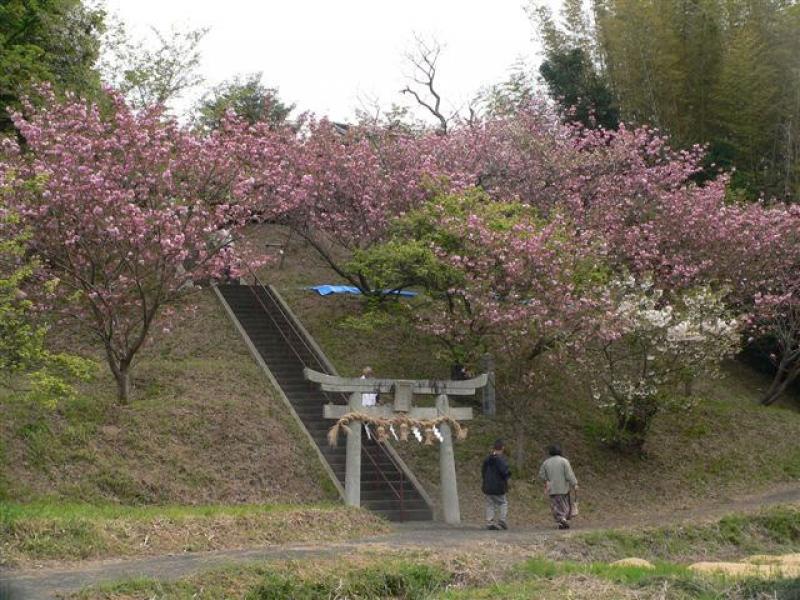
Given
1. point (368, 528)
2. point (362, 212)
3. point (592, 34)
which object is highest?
point (592, 34)

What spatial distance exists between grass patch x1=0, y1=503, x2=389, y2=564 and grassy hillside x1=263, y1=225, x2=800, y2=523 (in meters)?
4.63

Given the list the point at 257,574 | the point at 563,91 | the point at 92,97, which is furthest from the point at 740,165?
the point at 257,574

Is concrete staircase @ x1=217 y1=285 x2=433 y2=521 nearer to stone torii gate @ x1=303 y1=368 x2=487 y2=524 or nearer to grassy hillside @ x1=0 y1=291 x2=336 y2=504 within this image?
grassy hillside @ x1=0 y1=291 x2=336 y2=504

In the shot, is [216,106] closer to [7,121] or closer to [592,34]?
[7,121]

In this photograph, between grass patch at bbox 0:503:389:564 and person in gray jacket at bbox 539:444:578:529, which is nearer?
grass patch at bbox 0:503:389:564

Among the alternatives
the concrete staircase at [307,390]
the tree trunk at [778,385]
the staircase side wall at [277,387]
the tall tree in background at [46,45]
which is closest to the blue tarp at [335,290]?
the concrete staircase at [307,390]

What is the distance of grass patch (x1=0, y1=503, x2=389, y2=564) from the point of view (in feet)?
43.1

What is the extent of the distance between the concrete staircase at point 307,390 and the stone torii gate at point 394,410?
Result: 38.8 inches

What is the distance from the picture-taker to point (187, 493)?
62.2 feet

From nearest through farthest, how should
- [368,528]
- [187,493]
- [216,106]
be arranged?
[368,528], [187,493], [216,106]

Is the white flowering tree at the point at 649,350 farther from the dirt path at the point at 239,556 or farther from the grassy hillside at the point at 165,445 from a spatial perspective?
the grassy hillside at the point at 165,445

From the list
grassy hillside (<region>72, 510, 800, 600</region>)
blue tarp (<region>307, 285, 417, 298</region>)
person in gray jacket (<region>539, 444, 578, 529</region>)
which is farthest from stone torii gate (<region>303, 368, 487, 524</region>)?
blue tarp (<region>307, 285, 417, 298</region>)

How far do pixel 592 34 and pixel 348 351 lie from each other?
16704 mm

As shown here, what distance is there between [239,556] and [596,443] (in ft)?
45.6
